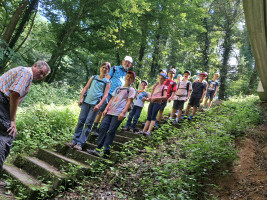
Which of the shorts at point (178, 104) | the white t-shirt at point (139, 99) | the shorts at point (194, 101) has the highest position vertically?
the shorts at point (194, 101)

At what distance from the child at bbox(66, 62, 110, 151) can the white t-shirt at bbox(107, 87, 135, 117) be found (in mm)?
392

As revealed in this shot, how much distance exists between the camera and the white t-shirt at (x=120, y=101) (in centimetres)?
497

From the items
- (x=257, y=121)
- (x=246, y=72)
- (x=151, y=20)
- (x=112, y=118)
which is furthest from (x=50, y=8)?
(x=246, y=72)

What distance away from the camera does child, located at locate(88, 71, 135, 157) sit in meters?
4.90

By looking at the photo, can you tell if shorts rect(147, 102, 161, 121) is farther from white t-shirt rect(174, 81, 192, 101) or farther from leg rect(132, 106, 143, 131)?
white t-shirt rect(174, 81, 192, 101)

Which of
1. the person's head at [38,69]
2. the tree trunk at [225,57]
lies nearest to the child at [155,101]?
the person's head at [38,69]

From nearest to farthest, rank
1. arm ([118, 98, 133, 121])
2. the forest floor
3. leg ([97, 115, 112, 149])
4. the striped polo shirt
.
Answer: the striped polo shirt
the forest floor
arm ([118, 98, 133, 121])
leg ([97, 115, 112, 149])

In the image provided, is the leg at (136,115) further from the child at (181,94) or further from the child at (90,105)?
the child at (90,105)

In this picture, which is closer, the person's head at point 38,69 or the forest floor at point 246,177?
the person's head at point 38,69

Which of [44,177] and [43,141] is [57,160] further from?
[43,141]

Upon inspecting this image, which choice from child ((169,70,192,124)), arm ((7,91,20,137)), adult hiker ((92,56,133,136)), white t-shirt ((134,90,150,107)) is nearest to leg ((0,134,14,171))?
arm ((7,91,20,137))

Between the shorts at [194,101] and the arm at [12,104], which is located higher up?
the shorts at [194,101]

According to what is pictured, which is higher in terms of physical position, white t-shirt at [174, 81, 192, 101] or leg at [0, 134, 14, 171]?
white t-shirt at [174, 81, 192, 101]

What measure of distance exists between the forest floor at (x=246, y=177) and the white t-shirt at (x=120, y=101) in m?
2.52
